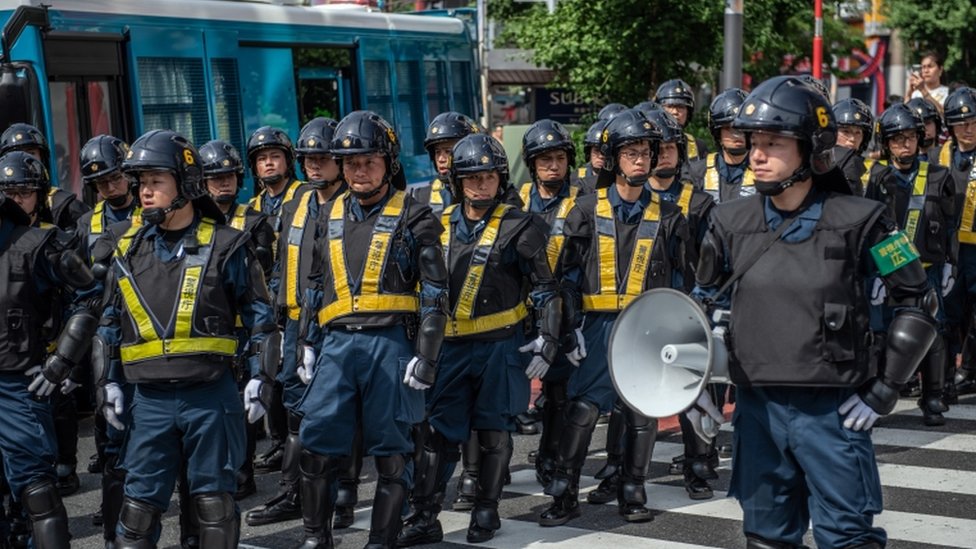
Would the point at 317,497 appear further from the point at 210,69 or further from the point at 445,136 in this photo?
the point at 210,69

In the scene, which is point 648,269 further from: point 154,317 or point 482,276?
point 154,317

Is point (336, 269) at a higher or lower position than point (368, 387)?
higher

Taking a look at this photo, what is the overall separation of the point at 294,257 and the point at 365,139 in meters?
1.29

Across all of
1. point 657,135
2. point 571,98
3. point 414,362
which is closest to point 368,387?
point 414,362

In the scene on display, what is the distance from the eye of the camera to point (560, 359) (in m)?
8.70

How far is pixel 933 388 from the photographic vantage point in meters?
10.3

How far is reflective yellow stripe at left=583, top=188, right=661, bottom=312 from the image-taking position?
26.2 feet

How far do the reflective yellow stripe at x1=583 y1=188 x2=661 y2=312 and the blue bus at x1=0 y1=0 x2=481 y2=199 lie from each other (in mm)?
4228

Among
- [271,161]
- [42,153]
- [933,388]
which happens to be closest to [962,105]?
[933,388]

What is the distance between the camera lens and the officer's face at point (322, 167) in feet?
28.5

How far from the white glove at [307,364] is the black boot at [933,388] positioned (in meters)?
4.85

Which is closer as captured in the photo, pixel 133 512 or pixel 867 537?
pixel 867 537

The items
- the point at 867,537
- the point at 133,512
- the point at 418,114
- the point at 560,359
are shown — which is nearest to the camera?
the point at 867,537

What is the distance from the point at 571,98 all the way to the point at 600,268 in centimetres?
1316
